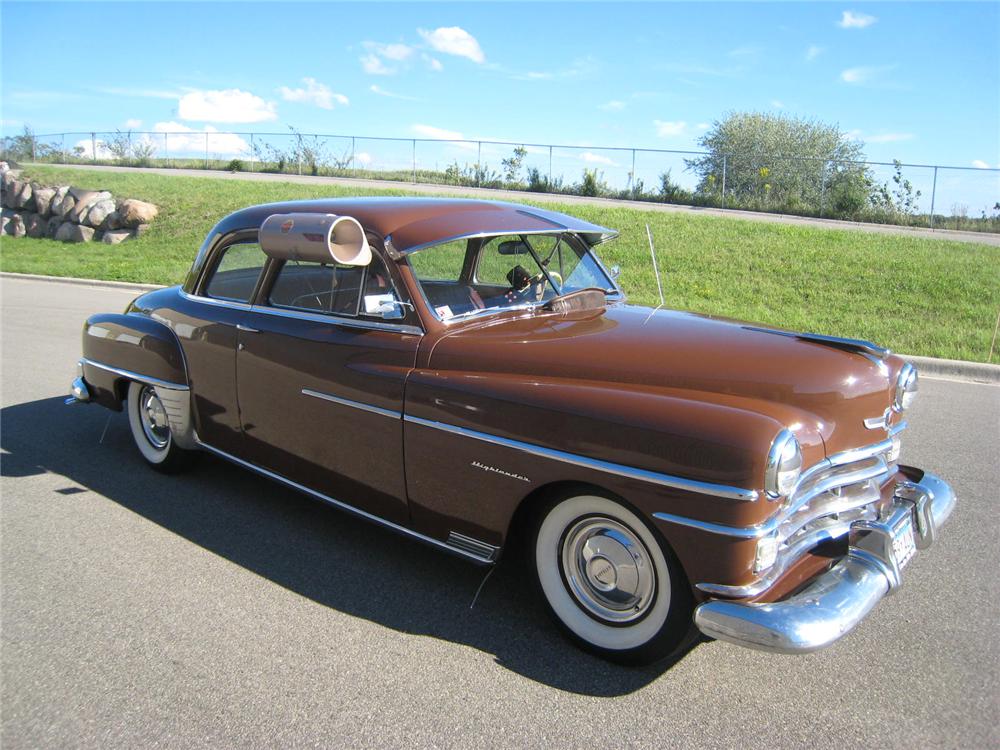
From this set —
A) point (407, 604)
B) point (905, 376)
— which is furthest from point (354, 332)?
point (905, 376)

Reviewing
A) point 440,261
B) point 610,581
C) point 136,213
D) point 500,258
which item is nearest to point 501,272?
point 500,258

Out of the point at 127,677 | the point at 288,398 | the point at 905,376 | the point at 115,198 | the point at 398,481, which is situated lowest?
the point at 127,677

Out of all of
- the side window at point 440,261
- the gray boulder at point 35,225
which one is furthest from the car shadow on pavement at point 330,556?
the gray boulder at point 35,225

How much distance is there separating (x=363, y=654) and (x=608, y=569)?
1.02 metres

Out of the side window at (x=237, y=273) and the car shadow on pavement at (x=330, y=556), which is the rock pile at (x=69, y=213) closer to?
the car shadow on pavement at (x=330, y=556)

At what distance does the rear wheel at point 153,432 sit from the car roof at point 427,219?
1187 millimetres

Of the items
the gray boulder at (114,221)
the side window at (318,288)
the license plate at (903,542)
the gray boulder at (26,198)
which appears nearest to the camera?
the license plate at (903,542)

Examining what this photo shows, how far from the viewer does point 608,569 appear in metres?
2.96

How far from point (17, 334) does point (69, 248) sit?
10.6 metres

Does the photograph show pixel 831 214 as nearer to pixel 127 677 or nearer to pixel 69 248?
pixel 69 248

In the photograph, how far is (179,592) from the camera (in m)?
3.56

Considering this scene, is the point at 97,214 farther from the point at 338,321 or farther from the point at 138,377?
the point at 338,321

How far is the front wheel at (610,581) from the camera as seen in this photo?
2828 millimetres

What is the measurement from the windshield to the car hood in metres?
0.22
